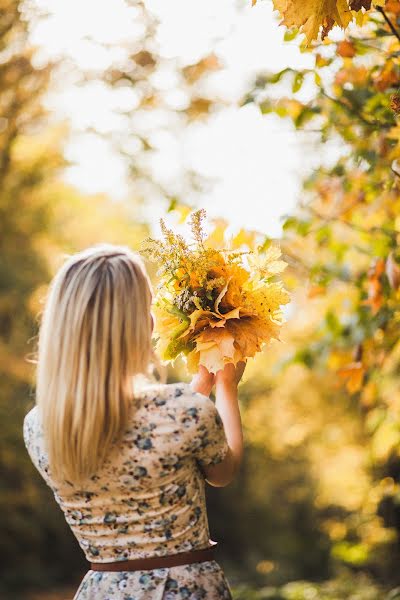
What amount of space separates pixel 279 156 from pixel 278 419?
4.21 metres

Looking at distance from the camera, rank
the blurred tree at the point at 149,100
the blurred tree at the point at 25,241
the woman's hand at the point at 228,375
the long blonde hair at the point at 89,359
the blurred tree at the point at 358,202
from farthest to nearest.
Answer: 1. the blurred tree at the point at 25,241
2. the blurred tree at the point at 149,100
3. the blurred tree at the point at 358,202
4. the woman's hand at the point at 228,375
5. the long blonde hair at the point at 89,359

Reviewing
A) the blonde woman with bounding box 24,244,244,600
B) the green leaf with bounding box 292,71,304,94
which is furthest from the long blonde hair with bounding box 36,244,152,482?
the green leaf with bounding box 292,71,304,94

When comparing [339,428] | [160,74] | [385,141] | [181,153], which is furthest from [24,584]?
[385,141]

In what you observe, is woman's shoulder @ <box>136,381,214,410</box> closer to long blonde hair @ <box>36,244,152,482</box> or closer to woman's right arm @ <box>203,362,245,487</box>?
long blonde hair @ <box>36,244,152,482</box>

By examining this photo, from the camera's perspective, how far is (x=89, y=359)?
1639 mm

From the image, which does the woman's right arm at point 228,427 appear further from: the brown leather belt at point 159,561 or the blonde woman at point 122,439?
the brown leather belt at point 159,561

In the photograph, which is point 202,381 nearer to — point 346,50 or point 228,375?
point 228,375

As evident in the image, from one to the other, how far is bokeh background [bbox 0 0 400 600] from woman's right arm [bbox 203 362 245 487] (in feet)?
3.47

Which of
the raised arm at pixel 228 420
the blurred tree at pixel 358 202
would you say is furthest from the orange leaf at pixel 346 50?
the raised arm at pixel 228 420

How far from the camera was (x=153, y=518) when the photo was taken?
170 cm

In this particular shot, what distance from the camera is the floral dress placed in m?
1.65

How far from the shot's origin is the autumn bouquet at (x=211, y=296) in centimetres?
190

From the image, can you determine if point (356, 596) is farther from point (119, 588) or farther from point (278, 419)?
point (119, 588)

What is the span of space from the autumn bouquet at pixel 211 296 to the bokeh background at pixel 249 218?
860 mm
